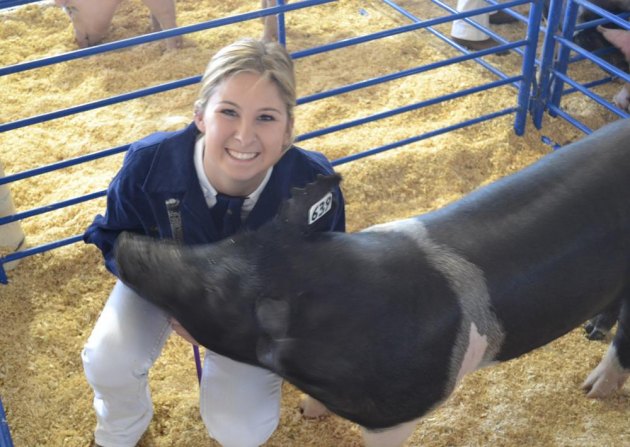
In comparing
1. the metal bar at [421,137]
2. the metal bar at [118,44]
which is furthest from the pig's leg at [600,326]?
the metal bar at [118,44]

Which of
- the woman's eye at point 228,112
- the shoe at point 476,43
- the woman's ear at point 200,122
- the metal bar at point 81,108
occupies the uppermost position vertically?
the woman's eye at point 228,112

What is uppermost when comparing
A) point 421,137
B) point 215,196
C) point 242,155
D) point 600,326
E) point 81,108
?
point 242,155

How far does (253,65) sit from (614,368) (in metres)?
1.24

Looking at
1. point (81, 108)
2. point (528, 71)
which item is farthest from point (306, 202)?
point (528, 71)

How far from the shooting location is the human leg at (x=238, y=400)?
1.65m

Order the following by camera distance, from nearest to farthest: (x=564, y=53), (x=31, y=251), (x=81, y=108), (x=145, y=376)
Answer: (x=145, y=376), (x=81, y=108), (x=31, y=251), (x=564, y=53)

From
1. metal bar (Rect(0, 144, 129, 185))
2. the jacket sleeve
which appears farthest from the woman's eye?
metal bar (Rect(0, 144, 129, 185))

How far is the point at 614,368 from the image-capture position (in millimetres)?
1974

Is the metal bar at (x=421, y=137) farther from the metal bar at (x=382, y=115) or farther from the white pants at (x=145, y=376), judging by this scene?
the white pants at (x=145, y=376)

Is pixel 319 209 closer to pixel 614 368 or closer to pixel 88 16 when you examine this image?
pixel 614 368

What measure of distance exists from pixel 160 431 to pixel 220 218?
2.21 ft

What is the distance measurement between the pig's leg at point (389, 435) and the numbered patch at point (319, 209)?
1.65ft

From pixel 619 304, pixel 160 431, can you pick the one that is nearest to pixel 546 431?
pixel 619 304

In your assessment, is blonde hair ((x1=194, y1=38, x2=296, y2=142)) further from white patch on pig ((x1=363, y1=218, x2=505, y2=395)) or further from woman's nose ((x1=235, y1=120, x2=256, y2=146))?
white patch on pig ((x1=363, y1=218, x2=505, y2=395))
